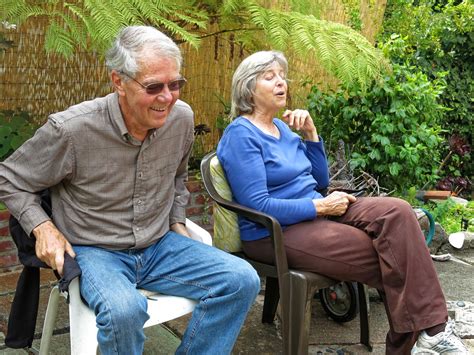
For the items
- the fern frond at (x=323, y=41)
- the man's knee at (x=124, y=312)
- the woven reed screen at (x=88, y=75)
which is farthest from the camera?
the woven reed screen at (x=88, y=75)

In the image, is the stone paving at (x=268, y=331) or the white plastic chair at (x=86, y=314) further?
the stone paving at (x=268, y=331)

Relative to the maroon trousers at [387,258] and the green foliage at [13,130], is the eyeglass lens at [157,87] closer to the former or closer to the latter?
the maroon trousers at [387,258]

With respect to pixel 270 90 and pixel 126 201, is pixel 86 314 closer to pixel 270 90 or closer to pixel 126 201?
pixel 126 201

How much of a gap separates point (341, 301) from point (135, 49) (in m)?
1.93

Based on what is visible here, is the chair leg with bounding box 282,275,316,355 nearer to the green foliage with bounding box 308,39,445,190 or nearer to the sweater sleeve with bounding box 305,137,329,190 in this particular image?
the sweater sleeve with bounding box 305,137,329,190

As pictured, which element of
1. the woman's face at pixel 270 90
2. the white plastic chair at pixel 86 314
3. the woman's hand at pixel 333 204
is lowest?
the white plastic chair at pixel 86 314

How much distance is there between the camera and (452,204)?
19.5ft

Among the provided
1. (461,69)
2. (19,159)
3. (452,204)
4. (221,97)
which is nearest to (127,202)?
(19,159)

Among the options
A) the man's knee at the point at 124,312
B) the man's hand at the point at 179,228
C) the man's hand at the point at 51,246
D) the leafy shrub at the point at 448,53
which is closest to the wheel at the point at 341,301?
the man's hand at the point at 179,228

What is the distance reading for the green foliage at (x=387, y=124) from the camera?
15.6 ft

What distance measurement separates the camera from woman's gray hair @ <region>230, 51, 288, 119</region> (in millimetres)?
3324

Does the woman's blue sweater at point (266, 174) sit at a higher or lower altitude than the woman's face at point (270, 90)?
lower

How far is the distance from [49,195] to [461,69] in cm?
592

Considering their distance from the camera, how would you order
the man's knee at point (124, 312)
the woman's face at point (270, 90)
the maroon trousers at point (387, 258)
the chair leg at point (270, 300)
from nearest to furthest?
the man's knee at point (124, 312)
the maroon trousers at point (387, 258)
the woman's face at point (270, 90)
the chair leg at point (270, 300)
